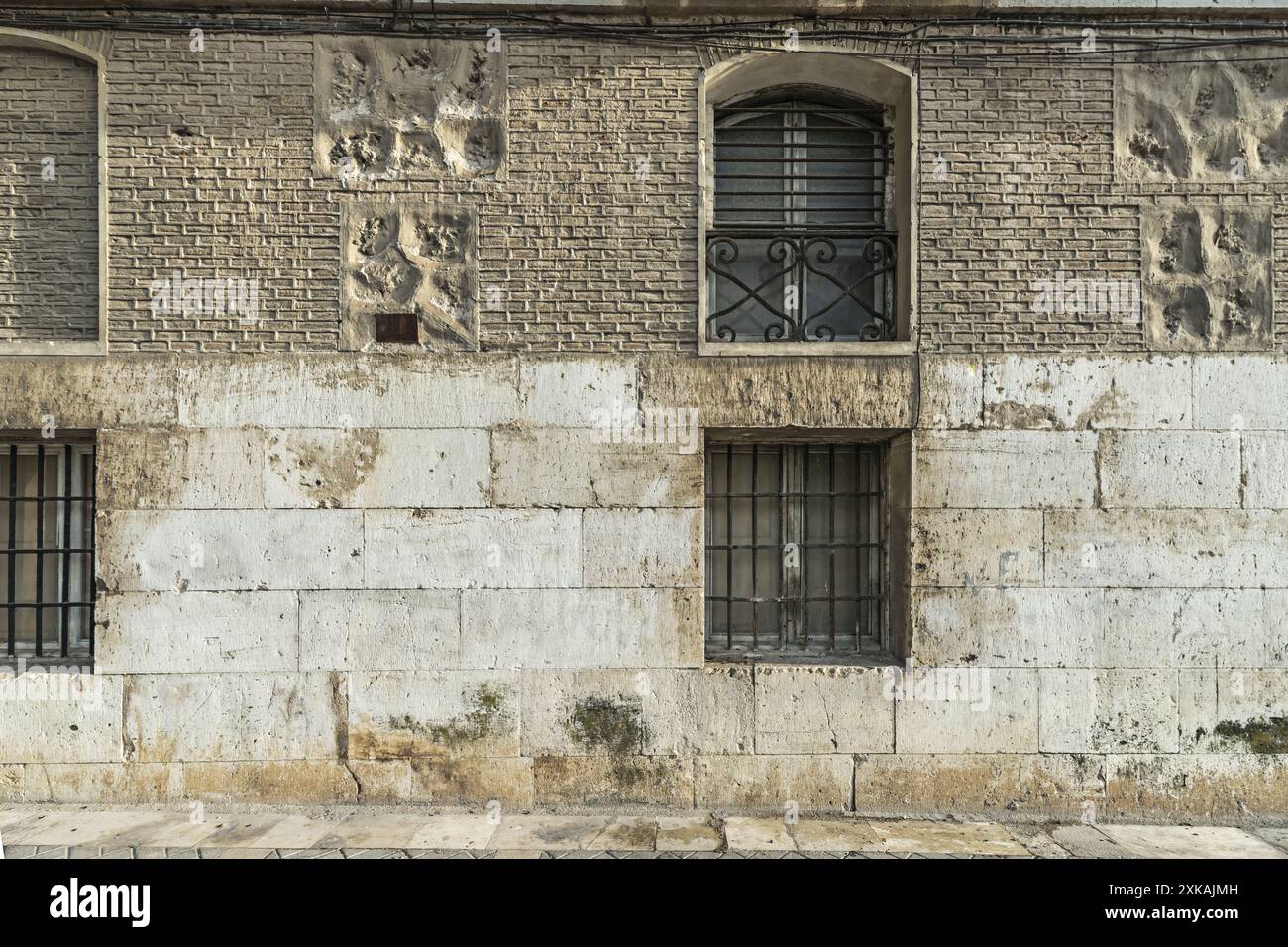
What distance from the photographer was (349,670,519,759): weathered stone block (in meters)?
5.18

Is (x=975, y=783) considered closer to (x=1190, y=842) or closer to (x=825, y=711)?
(x=825, y=711)

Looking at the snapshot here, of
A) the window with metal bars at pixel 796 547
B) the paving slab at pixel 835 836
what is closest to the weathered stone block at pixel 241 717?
the window with metal bars at pixel 796 547

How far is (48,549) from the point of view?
5.45m

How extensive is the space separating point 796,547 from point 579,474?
1.70 metres

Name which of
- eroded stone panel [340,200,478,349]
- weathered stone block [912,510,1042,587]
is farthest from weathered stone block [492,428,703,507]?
weathered stone block [912,510,1042,587]

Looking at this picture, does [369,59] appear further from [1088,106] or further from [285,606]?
[1088,106]

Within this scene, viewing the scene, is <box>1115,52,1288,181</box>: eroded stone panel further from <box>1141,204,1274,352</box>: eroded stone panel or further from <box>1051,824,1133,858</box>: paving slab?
<box>1051,824,1133,858</box>: paving slab

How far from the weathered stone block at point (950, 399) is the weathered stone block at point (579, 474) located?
5.40 feet

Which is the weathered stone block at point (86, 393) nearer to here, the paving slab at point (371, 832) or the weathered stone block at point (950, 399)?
the paving slab at point (371, 832)

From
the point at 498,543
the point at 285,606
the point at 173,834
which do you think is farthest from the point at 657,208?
the point at 173,834

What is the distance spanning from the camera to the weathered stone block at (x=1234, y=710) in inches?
206

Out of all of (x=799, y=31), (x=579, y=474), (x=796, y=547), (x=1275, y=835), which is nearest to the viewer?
(x=1275, y=835)

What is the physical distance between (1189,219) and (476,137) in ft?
16.6

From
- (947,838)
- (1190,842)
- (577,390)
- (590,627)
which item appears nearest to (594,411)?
(577,390)
